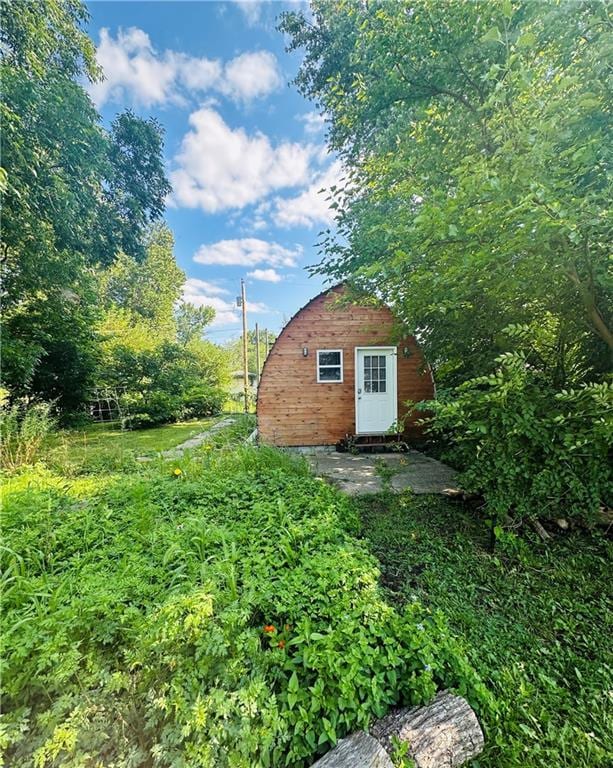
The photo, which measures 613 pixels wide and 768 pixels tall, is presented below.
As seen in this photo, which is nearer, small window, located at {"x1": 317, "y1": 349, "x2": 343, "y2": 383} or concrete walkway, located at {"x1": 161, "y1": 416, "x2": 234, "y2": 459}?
concrete walkway, located at {"x1": 161, "y1": 416, "x2": 234, "y2": 459}

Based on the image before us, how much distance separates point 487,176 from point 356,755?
296 centimetres

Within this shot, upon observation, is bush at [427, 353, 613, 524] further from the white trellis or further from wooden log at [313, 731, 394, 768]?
the white trellis

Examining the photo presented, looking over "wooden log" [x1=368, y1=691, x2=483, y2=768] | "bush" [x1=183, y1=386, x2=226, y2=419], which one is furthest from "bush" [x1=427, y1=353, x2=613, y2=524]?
"bush" [x1=183, y1=386, x2=226, y2=419]

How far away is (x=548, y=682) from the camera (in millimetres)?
1603

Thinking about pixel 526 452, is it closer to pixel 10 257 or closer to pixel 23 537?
pixel 23 537

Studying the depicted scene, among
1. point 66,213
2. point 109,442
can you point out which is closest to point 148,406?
point 109,442

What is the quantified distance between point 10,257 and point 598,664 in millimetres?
9937

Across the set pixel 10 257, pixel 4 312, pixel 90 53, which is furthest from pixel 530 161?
pixel 90 53

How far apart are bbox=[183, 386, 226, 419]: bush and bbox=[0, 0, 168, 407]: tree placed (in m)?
3.95

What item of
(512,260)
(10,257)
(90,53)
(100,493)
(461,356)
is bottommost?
(100,493)

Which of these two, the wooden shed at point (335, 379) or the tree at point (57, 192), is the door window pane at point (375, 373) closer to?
the wooden shed at point (335, 379)

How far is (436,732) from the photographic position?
1.21m

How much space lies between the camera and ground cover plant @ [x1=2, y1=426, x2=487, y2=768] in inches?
43.3

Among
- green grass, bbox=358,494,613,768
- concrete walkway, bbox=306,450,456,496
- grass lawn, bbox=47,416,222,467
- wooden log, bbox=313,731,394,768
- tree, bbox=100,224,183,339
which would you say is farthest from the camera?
tree, bbox=100,224,183,339
